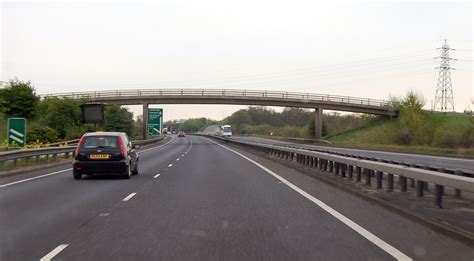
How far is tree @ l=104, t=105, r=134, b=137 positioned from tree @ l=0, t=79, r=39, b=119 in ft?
32.2

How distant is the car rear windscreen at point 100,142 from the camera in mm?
19609

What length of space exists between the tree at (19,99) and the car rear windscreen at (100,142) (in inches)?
2383

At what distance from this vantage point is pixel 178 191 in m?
15.7

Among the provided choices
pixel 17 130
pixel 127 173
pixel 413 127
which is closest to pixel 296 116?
pixel 413 127

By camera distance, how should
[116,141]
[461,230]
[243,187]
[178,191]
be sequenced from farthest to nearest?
[116,141], [243,187], [178,191], [461,230]

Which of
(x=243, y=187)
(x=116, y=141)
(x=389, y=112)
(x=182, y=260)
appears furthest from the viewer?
(x=389, y=112)

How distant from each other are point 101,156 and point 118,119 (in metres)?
66.3

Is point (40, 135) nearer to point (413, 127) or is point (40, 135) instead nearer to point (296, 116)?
point (413, 127)

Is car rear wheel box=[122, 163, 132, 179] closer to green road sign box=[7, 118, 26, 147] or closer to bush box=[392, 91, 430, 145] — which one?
green road sign box=[7, 118, 26, 147]

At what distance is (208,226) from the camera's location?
9.65 meters

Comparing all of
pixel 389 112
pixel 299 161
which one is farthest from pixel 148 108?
pixel 299 161

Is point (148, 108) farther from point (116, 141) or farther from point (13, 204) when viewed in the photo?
point (13, 204)

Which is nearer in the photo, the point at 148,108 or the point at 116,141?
the point at 116,141

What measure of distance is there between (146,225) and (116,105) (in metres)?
76.7
